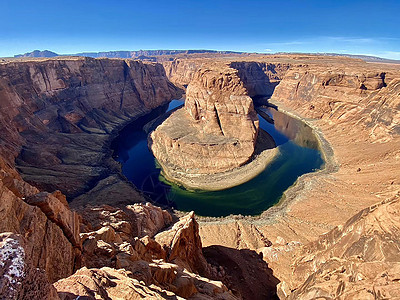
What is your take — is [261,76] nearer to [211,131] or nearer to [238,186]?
[211,131]

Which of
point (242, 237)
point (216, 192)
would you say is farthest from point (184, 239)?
point (216, 192)

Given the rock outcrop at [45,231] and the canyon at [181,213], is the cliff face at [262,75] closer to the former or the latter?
the canyon at [181,213]

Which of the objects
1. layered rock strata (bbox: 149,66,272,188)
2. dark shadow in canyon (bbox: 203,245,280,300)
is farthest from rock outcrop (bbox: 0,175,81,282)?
layered rock strata (bbox: 149,66,272,188)

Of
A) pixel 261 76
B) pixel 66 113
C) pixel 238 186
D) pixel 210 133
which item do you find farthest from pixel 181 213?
pixel 261 76

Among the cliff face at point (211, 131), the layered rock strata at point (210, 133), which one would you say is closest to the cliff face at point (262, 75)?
the cliff face at point (211, 131)

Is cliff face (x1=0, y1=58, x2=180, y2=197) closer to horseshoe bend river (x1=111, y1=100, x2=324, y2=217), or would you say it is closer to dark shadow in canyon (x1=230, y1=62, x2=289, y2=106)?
horseshoe bend river (x1=111, y1=100, x2=324, y2=217)
